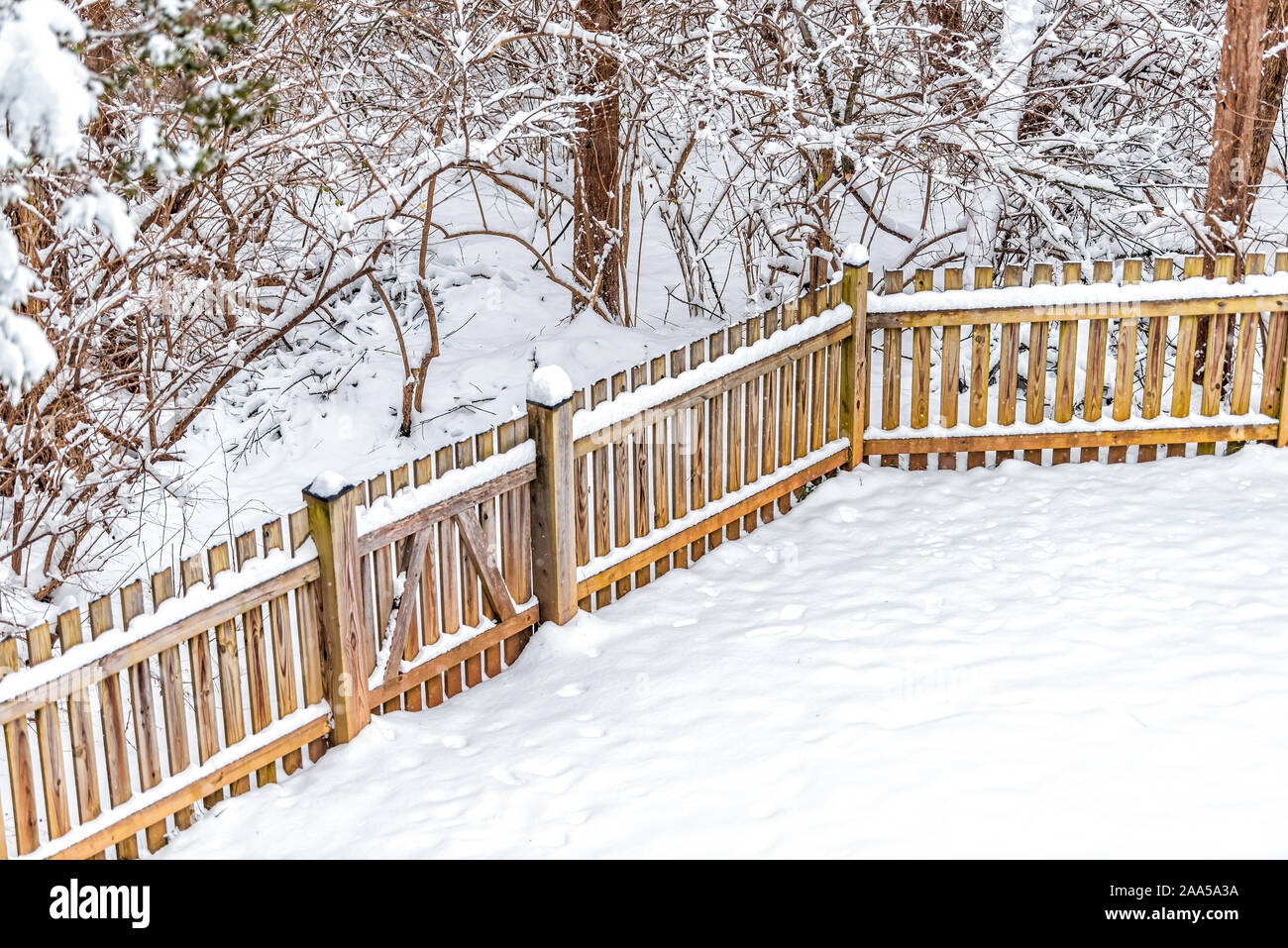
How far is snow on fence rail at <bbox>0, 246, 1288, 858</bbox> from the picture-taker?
14.2 feet

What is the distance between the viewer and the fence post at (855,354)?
6988 mm

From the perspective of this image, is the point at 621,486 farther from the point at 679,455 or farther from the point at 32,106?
the point at 32,106

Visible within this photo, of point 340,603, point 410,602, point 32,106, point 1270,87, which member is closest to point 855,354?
point 410,602

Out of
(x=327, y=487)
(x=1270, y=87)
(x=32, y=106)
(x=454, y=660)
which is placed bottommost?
(x=454, y=660)

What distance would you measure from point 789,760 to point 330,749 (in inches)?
70.0

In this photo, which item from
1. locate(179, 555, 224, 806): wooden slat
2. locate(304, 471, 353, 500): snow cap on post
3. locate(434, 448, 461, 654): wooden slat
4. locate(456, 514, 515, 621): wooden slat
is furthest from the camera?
locate(456, 514, 515, 621): wooden slat

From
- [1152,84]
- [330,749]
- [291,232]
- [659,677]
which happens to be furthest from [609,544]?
[291,232]

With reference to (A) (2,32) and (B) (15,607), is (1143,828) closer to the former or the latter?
(A) (2,32)

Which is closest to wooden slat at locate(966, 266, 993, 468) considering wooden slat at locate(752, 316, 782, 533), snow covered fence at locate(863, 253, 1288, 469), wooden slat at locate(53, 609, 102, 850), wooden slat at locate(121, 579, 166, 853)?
snow covered fence at locate(863, 253, 1288, 469)

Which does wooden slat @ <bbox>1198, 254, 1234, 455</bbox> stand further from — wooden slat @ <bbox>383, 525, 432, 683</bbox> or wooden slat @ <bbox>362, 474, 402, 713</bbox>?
wooden slat @ <bbox>362, 474, 402, 713</bbox>

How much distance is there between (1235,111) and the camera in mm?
7434

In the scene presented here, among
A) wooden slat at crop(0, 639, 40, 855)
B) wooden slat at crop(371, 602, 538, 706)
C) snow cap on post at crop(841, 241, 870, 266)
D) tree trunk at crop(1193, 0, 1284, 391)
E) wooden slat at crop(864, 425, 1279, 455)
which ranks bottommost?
wooden slat at crop(371, 602, 538, 706)

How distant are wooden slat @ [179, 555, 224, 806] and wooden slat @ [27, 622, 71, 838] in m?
0.46

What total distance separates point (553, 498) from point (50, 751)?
7.30ft
